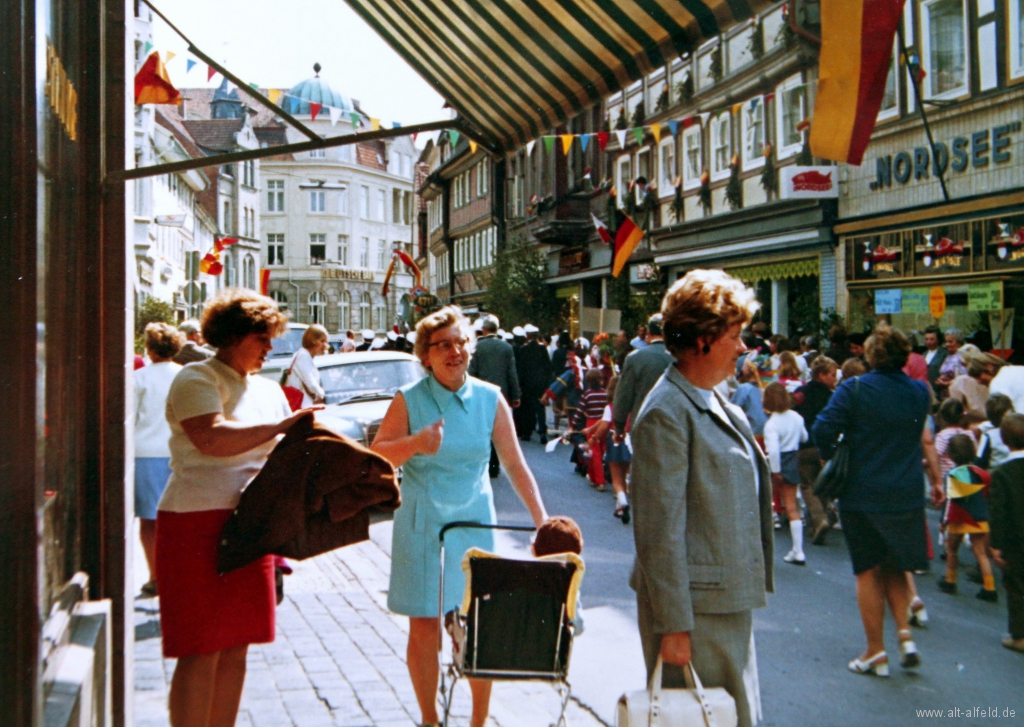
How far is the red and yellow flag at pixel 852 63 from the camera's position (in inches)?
247

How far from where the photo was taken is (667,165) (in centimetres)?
2953

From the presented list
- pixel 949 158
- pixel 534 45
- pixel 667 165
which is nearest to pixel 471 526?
pixel 534 45

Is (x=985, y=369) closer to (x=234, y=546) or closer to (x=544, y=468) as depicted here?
(x=544, y=468)

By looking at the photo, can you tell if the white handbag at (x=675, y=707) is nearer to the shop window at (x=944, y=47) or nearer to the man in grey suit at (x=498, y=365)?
the man in grey suit at (x=498, y=365)

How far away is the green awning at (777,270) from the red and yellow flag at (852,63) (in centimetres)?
1596

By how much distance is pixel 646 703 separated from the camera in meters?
3.17

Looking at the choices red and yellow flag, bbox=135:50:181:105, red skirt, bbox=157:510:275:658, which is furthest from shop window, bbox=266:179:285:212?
red skirt, bbox=157:510:275:658

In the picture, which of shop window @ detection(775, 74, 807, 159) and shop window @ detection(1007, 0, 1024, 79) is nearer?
shop window @ detection(1007, 0, 1024, 79)

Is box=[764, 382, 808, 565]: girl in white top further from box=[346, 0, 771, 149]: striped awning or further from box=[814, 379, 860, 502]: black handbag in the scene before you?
box=[346, 0, 771, 149]: striped awning

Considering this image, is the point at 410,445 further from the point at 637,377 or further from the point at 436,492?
the point at 637,377

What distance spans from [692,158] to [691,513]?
25455 millimetres

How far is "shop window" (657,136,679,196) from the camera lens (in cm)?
2900

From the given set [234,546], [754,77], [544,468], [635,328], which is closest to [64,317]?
[234,546]

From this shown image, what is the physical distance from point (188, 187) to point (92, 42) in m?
52.9
